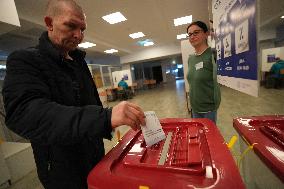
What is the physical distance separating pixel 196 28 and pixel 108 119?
55.4 inches

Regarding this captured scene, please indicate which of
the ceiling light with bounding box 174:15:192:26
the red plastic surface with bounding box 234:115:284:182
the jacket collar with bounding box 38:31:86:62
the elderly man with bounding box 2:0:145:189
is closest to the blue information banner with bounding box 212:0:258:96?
the red plastic surface with bounding box 234:115:284:182

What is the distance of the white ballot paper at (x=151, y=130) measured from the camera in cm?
80

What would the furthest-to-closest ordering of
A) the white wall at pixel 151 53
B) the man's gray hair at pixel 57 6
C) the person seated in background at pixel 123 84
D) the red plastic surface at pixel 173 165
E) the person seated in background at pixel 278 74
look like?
the white wall at pixel 151 53 < the person seated in background at pixel 123 84 < the person seated in background at pixel 278 74 < the man's gray hair at pixel 57 6 < the red plastic surface at pixel 173 165

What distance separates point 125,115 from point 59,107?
0.22 meters

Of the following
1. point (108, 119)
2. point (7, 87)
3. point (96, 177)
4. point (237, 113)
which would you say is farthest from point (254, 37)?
point (237, 113)

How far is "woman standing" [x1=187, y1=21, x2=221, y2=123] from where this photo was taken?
1.68 meters

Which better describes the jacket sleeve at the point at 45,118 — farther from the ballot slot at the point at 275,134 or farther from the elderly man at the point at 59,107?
the ballot slot at the point at 275,134

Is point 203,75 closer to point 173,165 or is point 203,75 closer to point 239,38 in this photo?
point 239,38

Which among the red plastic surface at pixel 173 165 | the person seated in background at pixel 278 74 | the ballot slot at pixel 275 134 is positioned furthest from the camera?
the person seated in background at pixel 278 74

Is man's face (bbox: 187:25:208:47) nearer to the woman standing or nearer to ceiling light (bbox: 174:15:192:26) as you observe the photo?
the woman standing

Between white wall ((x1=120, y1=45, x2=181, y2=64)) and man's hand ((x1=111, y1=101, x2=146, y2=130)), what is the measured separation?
1135 cm

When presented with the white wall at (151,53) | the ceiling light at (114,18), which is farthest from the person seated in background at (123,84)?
the ceiling light at (114,18)

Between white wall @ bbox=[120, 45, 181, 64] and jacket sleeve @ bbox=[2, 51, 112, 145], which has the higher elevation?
white wall @ bbox=[120, 45, 181, 64]

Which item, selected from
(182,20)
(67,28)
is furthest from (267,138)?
(182,20)
